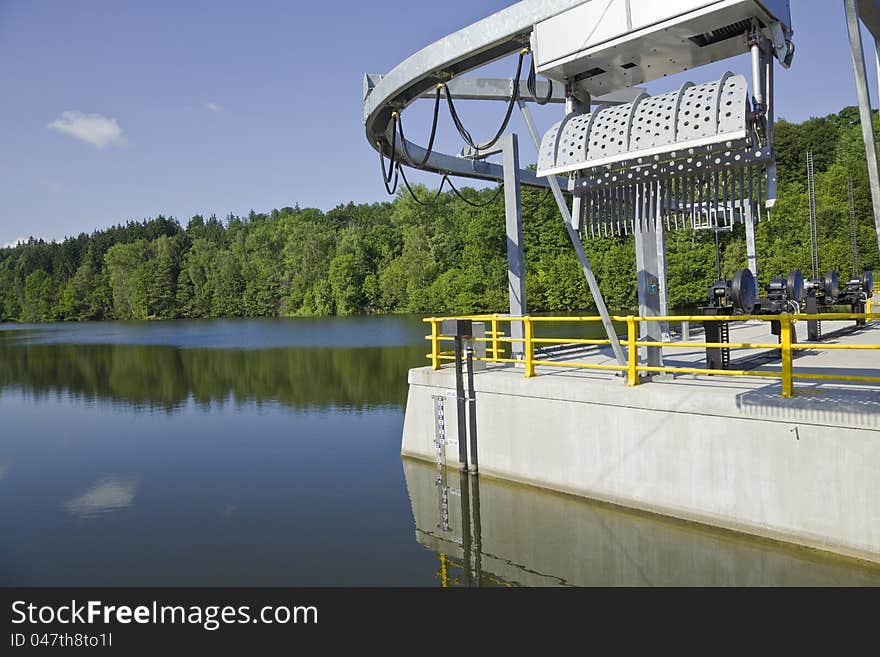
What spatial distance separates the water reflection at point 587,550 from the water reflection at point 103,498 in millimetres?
4764

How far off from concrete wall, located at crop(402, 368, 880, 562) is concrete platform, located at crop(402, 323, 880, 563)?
12mm

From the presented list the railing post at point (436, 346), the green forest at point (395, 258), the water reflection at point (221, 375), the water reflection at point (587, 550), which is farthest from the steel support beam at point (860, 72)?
the water reflection at point (221, 375)

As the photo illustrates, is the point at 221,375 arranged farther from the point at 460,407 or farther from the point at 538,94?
the point at 538,94

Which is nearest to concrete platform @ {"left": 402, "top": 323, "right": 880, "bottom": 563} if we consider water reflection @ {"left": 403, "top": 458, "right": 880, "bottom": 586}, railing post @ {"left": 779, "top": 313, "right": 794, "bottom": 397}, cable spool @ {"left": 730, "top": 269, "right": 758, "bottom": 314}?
railing post @ {"left": 779, "top": 313, "right": 794, "bottom": 397}

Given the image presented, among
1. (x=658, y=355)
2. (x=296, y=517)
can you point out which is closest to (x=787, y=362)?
(x=658, y=355)

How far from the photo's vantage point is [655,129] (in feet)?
23.6

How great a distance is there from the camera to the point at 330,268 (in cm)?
8131

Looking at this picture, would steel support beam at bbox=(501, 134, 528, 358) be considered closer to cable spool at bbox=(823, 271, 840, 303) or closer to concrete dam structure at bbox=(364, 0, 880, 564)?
concrete dam structure at bbox=(364, 0, 880, 564)

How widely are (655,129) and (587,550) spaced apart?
4.58m

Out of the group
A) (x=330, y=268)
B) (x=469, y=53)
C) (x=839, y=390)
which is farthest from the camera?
(x=330, y=268)
